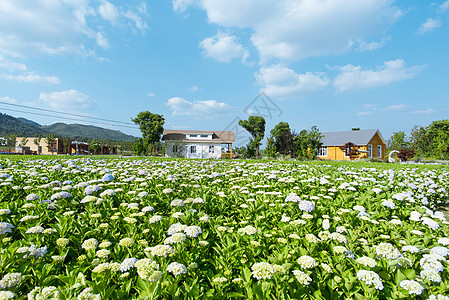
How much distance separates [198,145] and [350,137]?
88.9 ft

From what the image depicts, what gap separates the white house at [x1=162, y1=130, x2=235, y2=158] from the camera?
33.2 meters

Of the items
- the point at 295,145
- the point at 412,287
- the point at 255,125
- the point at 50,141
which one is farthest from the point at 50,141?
the point at 412,287

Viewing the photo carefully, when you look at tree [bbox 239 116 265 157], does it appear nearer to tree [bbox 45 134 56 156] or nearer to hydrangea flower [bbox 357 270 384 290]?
Result: hydrangea flower [bbox 357 270 384 290]

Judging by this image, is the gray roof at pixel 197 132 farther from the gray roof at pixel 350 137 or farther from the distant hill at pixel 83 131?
the distant hill at pixel 83 131

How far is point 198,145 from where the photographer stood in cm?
3653

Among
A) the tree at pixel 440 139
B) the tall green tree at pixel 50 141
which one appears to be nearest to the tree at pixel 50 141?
the tall green tree at pixel 50 141

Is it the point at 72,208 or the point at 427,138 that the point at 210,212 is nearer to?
the point at 72,208

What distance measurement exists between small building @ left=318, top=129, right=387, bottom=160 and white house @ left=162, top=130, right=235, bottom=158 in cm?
1746

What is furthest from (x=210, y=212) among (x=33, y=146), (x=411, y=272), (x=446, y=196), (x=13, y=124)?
(x=13, y=124)

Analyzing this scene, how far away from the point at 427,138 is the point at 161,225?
58703 millimetres

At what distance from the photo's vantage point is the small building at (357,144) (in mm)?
35869

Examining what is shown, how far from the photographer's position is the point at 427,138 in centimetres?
4366

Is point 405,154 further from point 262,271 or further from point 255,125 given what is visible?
point 262,271

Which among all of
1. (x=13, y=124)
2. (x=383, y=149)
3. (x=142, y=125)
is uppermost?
(x=13, y=124)
